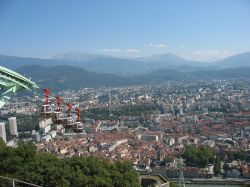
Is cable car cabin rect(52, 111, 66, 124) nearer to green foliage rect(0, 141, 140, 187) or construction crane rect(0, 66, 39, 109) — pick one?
construction crane rect(0, 66, 39, 109)

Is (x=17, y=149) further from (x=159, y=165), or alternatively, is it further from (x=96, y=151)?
(x=96, y=151)

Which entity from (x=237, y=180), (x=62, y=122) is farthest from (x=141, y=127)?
(x=62, y=122)

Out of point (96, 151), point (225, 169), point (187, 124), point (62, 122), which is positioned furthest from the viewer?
point (187, 124)

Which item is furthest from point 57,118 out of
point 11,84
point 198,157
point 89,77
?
point 89,77

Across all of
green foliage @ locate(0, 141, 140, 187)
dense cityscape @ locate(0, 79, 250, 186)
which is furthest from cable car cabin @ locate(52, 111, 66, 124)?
green foliage @ locate(0, 141, 140, 187)

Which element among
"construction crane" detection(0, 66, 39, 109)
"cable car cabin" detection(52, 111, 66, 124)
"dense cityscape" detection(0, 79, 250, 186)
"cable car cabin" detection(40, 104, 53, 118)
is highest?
"construction crane" detection(0, 66, 39, 109)

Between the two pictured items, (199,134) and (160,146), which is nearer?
(160,146)

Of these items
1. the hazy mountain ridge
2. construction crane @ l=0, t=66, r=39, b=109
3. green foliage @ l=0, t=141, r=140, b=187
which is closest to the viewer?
construction crane @ l=0, t=66, r=39, b=109
